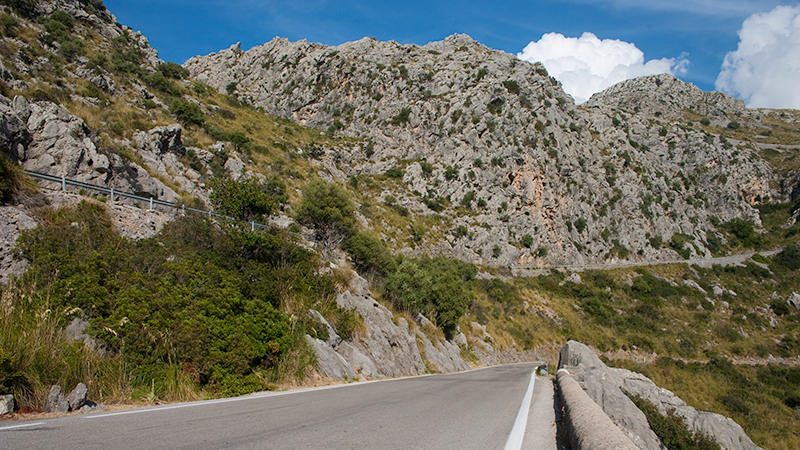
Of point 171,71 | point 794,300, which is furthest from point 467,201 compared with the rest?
point 794,300

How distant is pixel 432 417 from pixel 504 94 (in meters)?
76.7

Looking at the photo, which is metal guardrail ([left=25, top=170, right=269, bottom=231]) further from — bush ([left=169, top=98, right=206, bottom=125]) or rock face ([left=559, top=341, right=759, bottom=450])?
bush ([left=169, top=98, right=206, bottom=125])

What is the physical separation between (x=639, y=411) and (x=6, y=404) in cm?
1085

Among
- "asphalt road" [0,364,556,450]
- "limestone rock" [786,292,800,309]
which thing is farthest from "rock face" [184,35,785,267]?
"asphalt road" [0,364,556,450]

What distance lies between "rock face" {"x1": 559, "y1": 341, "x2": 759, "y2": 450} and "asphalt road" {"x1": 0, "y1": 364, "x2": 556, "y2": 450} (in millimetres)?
1304

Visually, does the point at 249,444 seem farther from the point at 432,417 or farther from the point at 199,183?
the point at 199,183

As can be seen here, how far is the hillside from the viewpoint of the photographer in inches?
340

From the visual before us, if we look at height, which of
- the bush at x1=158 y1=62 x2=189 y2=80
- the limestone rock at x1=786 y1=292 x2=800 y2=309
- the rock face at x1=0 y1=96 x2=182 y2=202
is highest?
the bush at x1=158 y1=62 x2=189 y2=80

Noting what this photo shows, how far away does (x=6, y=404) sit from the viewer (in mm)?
5242

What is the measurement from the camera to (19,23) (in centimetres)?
3141

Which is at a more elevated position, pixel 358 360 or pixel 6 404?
pixel 6 404

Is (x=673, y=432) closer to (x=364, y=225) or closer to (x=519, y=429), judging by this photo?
(x=519, y=429)

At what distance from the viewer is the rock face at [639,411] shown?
7.70 meters

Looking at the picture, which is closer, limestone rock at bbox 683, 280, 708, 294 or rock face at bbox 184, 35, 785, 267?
rock face at bbox 184, 35, 785, 267
